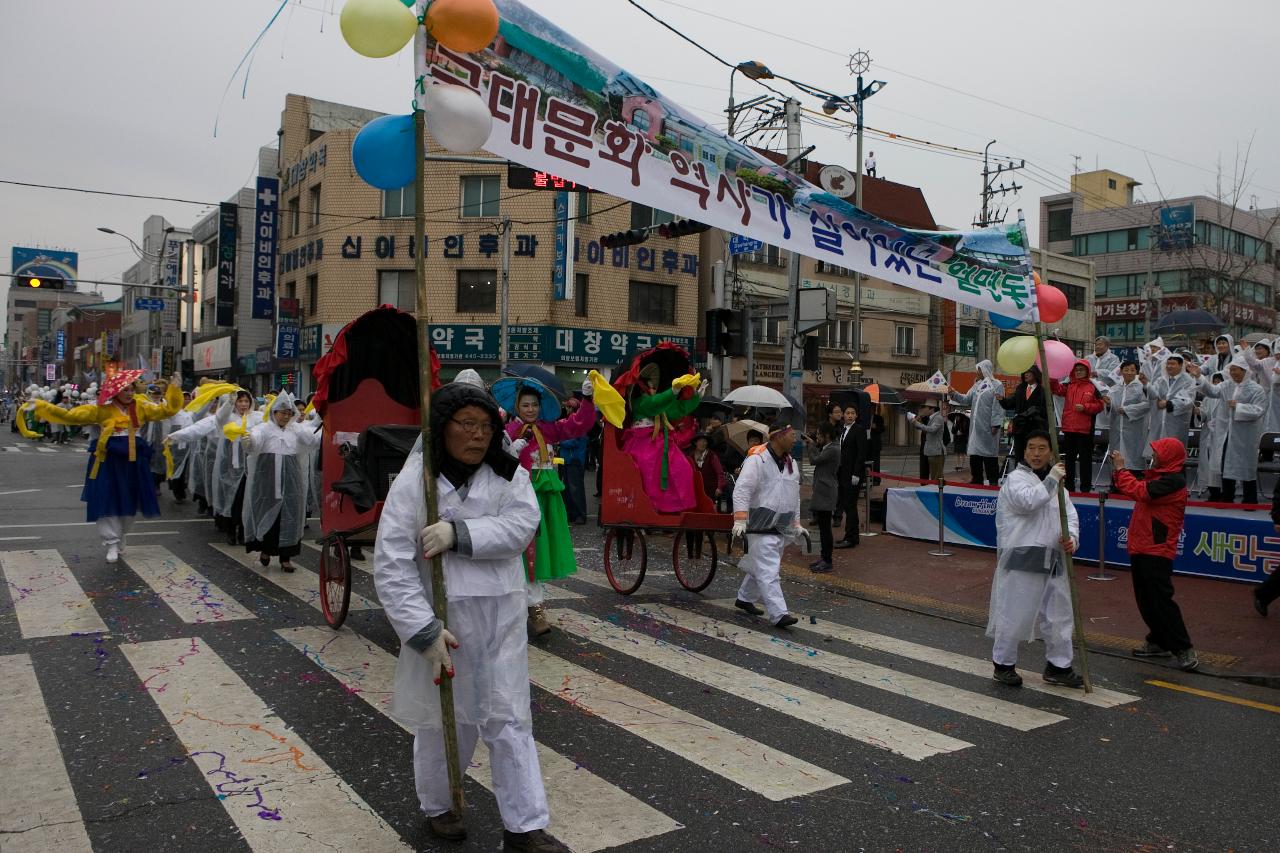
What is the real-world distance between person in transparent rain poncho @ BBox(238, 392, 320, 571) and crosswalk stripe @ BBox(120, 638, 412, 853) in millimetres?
3317

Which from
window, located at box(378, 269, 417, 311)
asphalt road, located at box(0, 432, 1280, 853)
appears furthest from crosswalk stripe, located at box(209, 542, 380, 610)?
window, located at box(378, 269, 417, 311)

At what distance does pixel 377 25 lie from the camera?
3.87 metres

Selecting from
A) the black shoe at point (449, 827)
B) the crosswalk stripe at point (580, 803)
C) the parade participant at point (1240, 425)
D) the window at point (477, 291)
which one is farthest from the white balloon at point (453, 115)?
the window at point (477, 291)

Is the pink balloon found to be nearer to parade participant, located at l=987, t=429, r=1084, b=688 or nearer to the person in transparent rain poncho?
parade participant, located at l=987, t=429, r=1084, b=688

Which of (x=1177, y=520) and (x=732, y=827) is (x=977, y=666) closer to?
(x=1177, y=520)

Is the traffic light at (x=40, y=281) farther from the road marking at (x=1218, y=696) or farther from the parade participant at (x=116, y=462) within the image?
the road marking at (x=1218, y=696)

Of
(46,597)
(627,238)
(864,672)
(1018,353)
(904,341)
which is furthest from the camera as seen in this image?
(904,341)

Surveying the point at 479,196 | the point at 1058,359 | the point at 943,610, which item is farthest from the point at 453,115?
the point at 479,196

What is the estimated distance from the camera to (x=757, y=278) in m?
37.7

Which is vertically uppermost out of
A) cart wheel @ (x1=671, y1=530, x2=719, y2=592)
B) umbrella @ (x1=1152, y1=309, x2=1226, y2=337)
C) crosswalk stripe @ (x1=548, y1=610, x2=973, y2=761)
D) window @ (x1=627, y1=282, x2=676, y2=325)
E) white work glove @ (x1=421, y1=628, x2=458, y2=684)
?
window @ (x1=627, y1=282, x2=676, y2=325)

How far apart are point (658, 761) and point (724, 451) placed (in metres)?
8.88

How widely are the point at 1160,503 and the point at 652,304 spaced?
27165 mm

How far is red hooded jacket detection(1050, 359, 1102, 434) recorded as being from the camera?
12.6m

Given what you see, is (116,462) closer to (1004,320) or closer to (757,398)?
(1004,320)
